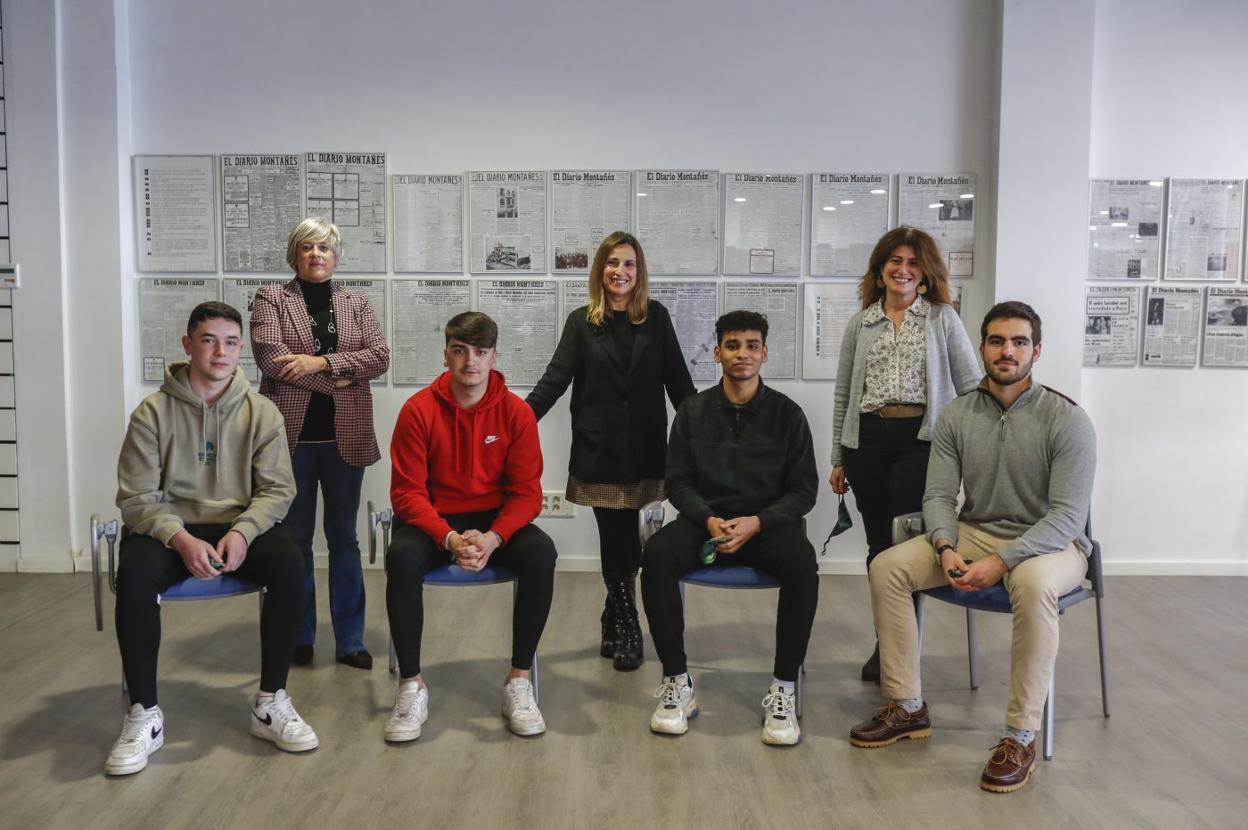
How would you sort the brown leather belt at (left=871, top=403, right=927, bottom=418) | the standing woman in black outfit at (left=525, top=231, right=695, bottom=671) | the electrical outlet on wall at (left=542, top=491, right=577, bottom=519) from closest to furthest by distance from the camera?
the brown leather belt at (left=871, top=403, right=927, bottom=418) → the standing woman in black outfit at (left=525, top=231, right=695, bottom=671) → the electrical outlet on wall at (left=542, top=491, right=577, bottom=519)

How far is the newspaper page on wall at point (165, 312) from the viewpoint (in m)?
4.62

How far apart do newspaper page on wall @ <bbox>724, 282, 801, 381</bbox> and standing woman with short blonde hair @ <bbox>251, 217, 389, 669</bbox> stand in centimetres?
195

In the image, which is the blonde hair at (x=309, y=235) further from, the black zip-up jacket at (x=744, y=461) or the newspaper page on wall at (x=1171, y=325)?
the newspaper page on wall at (x=1171, y=325)

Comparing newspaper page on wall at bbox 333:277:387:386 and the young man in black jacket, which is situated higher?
newspaper page on wall at bbox 333:277:387:386

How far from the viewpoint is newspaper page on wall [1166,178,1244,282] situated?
4.60 meters

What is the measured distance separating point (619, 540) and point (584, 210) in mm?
1924

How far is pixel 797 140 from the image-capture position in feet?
15.1

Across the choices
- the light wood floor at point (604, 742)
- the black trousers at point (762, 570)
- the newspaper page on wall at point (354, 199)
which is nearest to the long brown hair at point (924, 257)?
the black trousers at point (762, 570)

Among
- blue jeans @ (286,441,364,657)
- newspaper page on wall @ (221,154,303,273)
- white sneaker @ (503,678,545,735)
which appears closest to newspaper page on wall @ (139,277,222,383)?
newspaper page on wall @ (221,154,303,273)

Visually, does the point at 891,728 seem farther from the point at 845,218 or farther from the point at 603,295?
the point at 845,218

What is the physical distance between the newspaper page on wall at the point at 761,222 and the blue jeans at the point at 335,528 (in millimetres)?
2211

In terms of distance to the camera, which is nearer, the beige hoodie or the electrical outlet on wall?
the beige hoodie

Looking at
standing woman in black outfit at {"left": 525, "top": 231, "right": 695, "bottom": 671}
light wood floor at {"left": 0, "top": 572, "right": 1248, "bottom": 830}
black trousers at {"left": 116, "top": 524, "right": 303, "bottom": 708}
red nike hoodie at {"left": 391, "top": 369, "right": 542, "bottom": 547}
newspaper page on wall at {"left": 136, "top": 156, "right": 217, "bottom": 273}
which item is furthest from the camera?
newspaper page on wall at {"left": 136, "top": 156, "right": 217, "bottom": 273}

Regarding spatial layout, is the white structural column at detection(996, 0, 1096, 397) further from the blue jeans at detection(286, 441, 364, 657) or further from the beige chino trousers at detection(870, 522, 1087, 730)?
the blue jeans at detection(286, 441, 364, 657)
